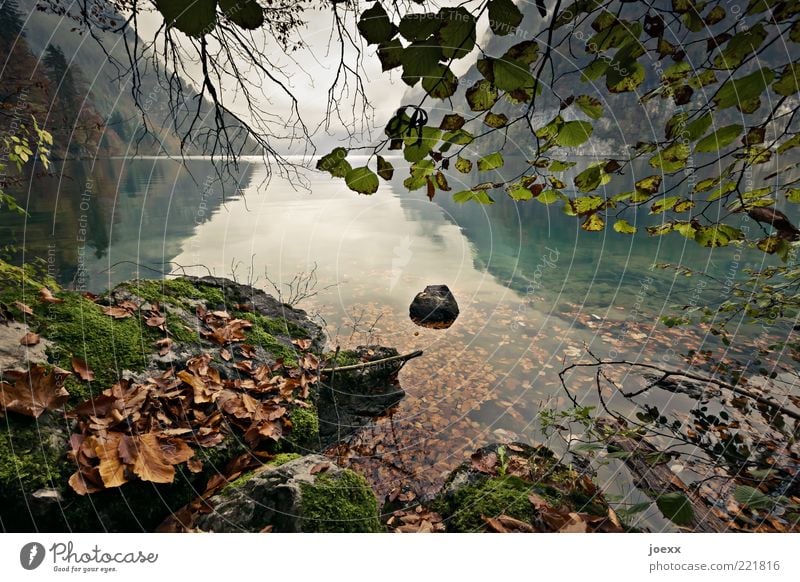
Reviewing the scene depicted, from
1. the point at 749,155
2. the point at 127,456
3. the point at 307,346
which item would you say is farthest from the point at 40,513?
the point at 749,155

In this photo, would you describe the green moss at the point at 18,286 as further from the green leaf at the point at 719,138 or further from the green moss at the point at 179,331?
the green leaf at the point at 719,138

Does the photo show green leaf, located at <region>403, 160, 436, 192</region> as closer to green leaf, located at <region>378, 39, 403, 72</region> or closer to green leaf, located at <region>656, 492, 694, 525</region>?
green leaf, located at <region>378, 39, 403, 72</region>

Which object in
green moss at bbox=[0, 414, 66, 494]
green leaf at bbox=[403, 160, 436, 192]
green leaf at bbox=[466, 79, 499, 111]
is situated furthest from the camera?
green moss at bbox=[0, 414, 66, 494]

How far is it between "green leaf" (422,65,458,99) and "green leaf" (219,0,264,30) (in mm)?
500

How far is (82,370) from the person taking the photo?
2.01 metres

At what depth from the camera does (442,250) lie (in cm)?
1377

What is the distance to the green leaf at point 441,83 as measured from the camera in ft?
3.29

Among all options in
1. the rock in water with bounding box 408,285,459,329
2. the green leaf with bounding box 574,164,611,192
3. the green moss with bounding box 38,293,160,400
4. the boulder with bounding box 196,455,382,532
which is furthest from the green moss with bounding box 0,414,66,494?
the rock in water with bounding box 408,285,459,329

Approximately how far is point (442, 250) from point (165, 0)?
43.3 ft

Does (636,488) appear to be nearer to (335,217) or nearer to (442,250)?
(442,250)

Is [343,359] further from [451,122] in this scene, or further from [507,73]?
[507,73]

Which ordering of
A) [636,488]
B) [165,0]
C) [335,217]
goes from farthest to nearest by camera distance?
[335,217]
[636,488]
[165,0]

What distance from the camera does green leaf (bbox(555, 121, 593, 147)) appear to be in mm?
1181

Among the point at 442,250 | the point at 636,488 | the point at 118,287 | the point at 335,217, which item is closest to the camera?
the point at 636,488
